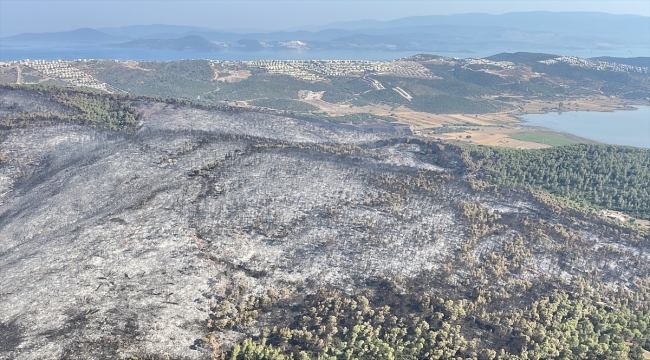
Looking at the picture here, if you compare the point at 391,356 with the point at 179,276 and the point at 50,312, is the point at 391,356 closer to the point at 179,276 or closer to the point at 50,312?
the point at 179,276

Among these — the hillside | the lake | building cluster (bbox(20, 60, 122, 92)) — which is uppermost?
building cluster (bbox(20, 60, 122, 92))

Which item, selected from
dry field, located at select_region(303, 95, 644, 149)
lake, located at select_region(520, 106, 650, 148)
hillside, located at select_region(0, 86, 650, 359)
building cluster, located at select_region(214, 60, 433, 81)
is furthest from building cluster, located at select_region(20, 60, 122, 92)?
lake, located at select_region(520, 106, 650, 148)

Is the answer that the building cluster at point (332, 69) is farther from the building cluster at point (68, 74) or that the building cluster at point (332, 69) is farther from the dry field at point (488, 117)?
the building cluster at point (68, 74)

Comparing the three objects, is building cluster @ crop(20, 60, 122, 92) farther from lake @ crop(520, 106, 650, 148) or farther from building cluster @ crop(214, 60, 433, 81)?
lake @ crop(520, 106, 650, 148)

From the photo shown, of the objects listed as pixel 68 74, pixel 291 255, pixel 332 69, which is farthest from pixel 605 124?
pixel 68 74

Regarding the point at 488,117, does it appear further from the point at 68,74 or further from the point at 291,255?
the point at 68,74

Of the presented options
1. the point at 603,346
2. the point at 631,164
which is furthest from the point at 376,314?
the point at 631,164
